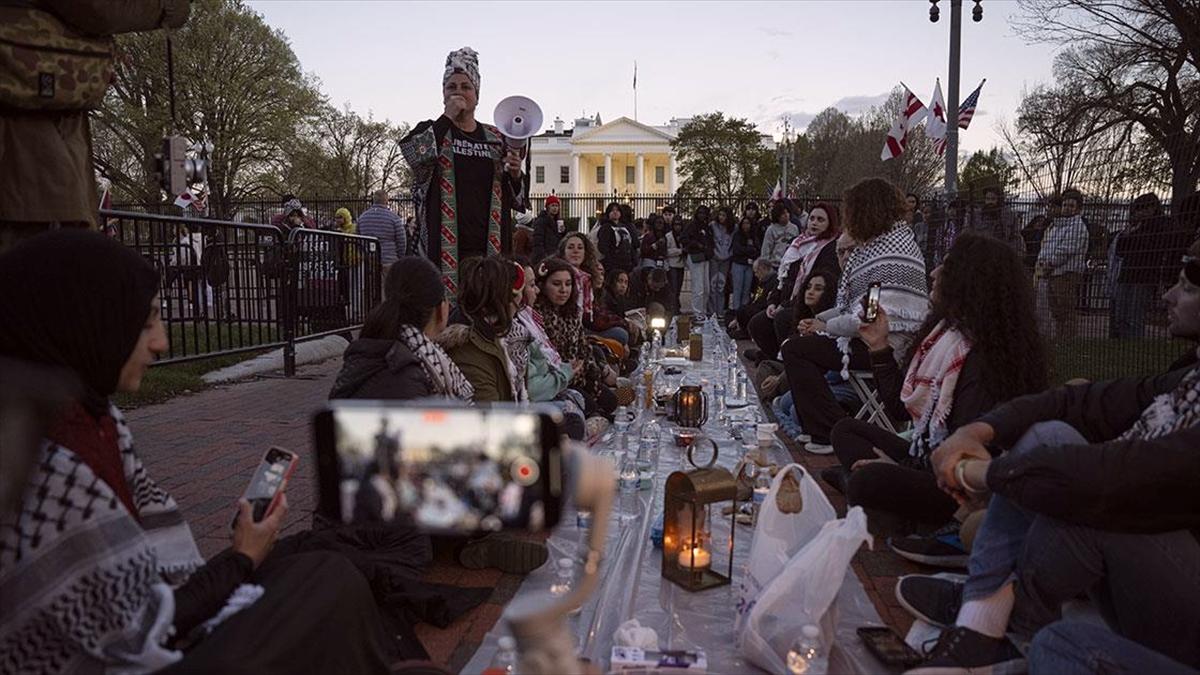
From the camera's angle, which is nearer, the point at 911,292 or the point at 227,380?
the point at 911,292

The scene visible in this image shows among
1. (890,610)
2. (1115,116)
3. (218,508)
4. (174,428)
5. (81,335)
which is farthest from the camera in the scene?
(1115,116)

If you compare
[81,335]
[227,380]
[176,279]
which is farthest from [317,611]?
[227,380]

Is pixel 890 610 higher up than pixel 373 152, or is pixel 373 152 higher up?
pixel 373 152

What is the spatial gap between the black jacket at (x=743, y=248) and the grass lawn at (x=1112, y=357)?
574cm

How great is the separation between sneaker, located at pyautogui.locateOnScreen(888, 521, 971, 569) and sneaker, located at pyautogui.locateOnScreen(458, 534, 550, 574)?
1549 mm

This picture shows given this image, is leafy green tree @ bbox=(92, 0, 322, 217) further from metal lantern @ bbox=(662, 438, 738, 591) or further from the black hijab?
the black hijab

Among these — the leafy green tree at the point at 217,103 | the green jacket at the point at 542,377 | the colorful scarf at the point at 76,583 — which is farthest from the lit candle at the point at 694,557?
the leafy green tree at the point at 217,103

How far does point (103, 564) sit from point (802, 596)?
188 cm

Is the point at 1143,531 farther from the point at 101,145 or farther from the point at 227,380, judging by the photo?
the point at 101,145

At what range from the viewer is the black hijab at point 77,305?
154 cm

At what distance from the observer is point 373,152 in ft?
134

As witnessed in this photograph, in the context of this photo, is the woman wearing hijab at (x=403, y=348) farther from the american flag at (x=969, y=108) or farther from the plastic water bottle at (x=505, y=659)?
the american flag at (x=969, y=108)

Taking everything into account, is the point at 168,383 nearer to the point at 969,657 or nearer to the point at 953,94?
the point at 969,657

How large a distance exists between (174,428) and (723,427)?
12.5ft
